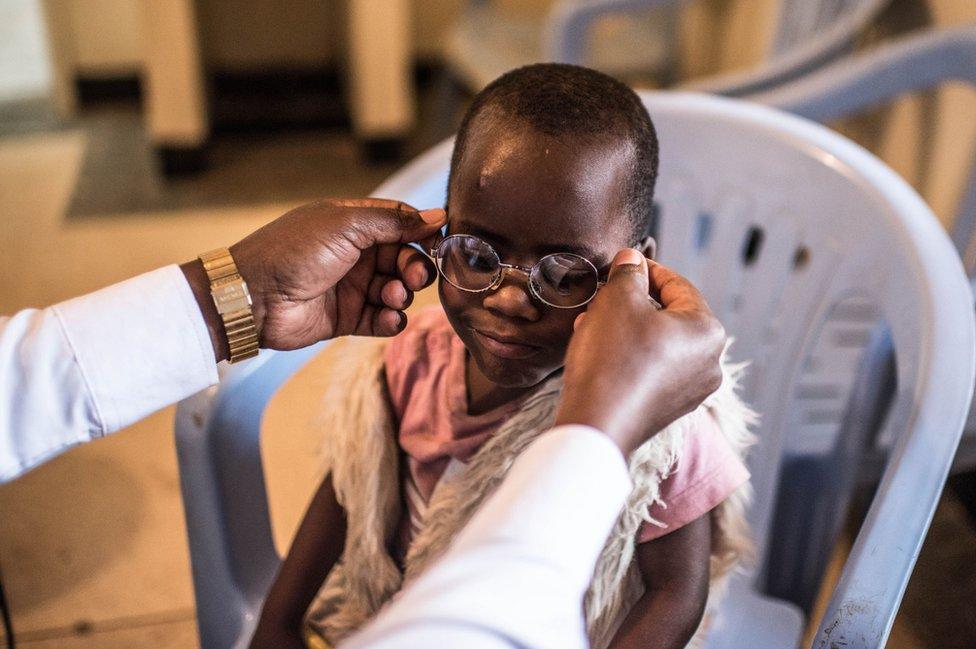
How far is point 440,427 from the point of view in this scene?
102cm

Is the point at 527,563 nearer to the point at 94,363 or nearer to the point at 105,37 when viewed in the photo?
the point at 94,363

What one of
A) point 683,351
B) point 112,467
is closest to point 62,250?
point 112,467

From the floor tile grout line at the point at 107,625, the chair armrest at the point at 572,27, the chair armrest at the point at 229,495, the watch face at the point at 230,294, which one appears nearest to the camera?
the watch face at the point at 230,294

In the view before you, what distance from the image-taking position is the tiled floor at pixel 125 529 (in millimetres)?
943

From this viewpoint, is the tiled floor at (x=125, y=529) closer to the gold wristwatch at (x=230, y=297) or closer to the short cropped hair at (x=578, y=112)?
the gold wristwatch at (x=230, y=297)

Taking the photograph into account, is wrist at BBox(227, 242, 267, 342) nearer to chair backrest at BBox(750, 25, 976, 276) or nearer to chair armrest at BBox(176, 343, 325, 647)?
chair armrest at BBox(176, 343, 325, 647)

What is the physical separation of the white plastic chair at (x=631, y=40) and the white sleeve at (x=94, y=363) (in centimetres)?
131

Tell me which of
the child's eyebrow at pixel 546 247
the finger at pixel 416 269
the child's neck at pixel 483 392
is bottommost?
the child's neck at pixel 483 392

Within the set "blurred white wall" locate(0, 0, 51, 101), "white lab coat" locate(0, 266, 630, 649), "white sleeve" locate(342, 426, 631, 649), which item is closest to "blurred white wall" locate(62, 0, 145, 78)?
"blurred white wall" locate(0, 0, 51, 101)

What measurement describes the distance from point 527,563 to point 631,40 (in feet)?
8.91

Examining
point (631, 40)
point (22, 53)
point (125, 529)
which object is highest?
point (631, 40)

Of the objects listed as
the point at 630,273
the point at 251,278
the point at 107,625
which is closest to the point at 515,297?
the point at 630,273

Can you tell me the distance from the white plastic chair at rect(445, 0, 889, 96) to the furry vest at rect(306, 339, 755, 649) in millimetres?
1106

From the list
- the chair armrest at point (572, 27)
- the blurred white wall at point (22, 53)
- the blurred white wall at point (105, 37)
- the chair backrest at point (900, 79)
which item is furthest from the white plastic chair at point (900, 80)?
the blurred white wall at point (22, 53)
